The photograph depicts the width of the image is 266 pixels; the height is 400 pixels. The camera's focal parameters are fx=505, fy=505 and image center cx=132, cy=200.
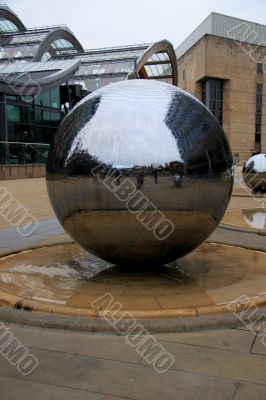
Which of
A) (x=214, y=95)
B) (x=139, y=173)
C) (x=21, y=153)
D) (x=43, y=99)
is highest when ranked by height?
(x=214, y=95)

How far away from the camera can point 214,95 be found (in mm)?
77312

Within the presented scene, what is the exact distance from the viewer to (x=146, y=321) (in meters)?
4.71

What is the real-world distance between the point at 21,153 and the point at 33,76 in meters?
10.5

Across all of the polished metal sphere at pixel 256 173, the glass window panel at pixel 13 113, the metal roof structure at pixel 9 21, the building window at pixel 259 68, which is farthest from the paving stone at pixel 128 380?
the building window at pixel 259 68

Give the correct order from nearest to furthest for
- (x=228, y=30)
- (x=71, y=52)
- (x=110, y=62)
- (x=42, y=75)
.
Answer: (x=42, y=75) < (x=110, y=62) < (x=71, y=52) < (x=228, y=30)

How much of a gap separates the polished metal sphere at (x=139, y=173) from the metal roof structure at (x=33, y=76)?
30.7 meters

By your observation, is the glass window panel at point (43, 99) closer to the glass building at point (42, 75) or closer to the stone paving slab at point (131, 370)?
the glass building at point (42, 75)

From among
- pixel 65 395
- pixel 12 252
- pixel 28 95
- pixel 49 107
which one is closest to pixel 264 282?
pixel 65 395

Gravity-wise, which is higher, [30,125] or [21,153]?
[30,125]

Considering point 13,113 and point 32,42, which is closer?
→ point 13,113

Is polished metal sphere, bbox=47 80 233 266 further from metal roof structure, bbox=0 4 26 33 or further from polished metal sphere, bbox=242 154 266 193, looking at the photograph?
metal roof structure, bbox=0 4 26 33

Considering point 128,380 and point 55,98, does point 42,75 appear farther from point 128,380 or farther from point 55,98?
point 128,380

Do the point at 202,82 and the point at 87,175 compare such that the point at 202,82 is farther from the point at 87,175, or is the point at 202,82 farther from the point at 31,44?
the point at 87,175

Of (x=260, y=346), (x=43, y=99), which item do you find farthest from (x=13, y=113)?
(x=260, y=346)
